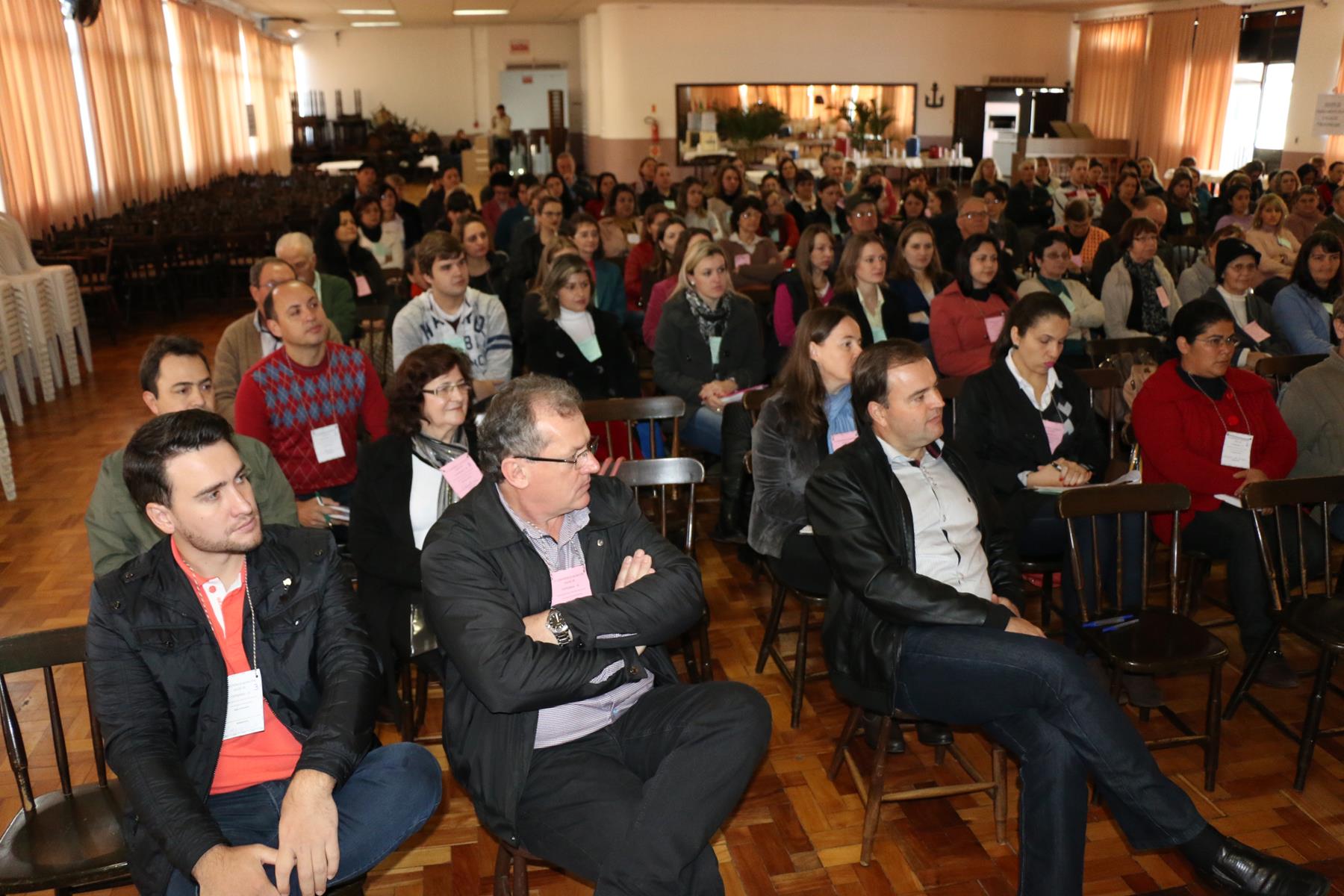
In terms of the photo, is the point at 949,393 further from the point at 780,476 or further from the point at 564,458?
the point at 564,458

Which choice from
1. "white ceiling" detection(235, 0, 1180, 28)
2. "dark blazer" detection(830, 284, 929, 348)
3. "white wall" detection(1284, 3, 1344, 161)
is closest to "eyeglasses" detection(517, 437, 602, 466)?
"dark blazer" detection(830, 284, 929, 348)

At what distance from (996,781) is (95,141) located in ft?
45.6

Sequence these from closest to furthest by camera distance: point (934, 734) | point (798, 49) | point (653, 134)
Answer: point (934, 734)
point (653, 134)
point (798, 49)

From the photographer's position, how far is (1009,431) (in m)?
3.73

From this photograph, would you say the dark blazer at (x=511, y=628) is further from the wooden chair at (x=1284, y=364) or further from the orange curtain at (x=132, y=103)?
the orange curtain at (x=132, y=103)

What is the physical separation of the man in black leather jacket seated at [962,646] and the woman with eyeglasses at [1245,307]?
3205 mm

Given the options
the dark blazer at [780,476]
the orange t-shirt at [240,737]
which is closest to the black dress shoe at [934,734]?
the dark blazer at [780,476]

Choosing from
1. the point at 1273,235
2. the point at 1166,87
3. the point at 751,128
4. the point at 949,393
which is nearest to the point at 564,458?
the point at 949,393

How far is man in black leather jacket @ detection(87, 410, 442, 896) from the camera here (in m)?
1.94

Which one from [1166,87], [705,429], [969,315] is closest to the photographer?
[705,429]

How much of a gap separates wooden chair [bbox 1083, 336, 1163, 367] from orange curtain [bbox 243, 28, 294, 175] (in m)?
21.6

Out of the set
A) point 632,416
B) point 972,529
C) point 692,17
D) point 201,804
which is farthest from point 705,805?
point 692,17

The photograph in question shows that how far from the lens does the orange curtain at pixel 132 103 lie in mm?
13195

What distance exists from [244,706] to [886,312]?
4.01m
